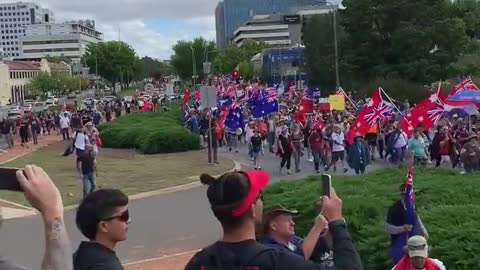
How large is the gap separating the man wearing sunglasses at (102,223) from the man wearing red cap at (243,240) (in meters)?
0.50

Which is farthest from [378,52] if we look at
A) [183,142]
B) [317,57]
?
[183,142]

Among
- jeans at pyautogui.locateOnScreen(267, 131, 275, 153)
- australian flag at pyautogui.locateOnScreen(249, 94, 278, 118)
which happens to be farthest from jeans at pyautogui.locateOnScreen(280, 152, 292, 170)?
australian flag at pyautogui.locateOnScreen(249, 94, 278, 118)

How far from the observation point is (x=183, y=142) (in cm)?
3447

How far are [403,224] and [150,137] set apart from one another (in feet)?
89.3

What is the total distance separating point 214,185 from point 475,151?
1725cm

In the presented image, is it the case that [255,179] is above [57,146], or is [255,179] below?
above

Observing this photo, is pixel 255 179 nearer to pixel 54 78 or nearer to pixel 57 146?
pixel 57 146

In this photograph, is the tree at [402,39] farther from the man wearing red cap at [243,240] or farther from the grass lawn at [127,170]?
the man wearing red cap at [243,240]

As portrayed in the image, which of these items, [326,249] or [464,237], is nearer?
[326,249]

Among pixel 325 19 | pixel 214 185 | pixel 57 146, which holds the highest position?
pixel 325 19

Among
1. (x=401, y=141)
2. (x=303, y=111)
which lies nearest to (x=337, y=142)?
(x=401, y=141)

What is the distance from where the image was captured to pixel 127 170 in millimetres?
27000

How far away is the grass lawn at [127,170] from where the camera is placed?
2195 cm

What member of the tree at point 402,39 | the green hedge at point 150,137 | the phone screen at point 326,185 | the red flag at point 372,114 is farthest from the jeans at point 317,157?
the tree at point 402,39
